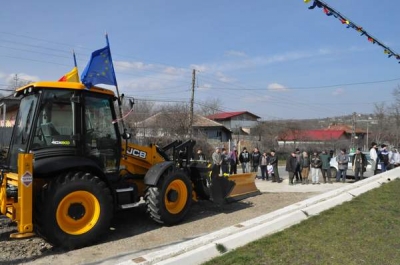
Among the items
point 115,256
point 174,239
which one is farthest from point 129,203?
point 115,256

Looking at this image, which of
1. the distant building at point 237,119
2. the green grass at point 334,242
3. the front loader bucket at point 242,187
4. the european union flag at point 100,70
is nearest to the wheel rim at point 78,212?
the european union flag at point 100,70

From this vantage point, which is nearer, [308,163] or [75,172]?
[75,172]

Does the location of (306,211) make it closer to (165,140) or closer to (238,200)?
(238,200)

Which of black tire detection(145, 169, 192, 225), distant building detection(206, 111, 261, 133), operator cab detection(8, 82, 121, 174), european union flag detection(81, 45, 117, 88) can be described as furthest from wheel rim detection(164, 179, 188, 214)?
distant building detection(206, 111, 261, 133)

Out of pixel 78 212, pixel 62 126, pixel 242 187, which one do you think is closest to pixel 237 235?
pixel 78 212

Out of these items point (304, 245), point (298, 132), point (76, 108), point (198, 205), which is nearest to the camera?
point (304, 245)

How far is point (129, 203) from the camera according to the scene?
7305mm

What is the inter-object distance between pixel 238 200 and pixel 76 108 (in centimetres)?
497

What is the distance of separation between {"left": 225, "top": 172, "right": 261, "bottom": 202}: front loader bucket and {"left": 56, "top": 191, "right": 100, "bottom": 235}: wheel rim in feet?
12.7

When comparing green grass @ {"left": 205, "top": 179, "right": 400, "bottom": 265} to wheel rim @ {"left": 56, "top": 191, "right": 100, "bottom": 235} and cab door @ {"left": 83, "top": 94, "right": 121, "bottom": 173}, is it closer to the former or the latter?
wheel rim @ {"left": 56, "top": 191, "right": 100, "bottom": 235}

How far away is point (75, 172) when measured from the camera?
21.1ft

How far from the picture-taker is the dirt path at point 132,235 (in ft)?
19.0

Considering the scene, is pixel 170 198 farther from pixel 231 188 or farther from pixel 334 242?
pixel 334 242

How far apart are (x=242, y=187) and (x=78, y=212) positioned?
515 cm
